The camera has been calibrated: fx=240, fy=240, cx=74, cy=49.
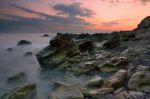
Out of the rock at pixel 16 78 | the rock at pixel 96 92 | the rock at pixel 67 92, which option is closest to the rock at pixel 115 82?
the rock at pixel 96 92

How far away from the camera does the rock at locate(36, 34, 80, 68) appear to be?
2659cm

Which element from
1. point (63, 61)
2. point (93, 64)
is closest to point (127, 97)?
point (93, 64)

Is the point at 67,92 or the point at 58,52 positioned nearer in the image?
the point at 67,92

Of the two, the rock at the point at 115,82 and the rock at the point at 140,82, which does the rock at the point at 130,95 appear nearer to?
the rock at the point at 140,82

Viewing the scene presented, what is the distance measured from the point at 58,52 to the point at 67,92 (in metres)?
12.2

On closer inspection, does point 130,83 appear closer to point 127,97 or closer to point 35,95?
point 127,97

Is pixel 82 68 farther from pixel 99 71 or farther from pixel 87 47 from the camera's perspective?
A: pixel 87 47

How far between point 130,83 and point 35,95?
6746 mm

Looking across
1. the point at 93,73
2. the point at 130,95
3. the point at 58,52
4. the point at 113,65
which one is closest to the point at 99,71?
the point at 93,73

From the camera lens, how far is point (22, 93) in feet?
51.9

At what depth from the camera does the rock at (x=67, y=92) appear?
15.0 metres

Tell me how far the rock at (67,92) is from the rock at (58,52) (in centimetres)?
1004

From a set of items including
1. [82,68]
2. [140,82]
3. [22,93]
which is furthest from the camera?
[82,68]

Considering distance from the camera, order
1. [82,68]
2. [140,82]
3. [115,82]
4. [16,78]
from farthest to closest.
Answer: [16,78]
[82,68]
[115,82]
[140,82]
